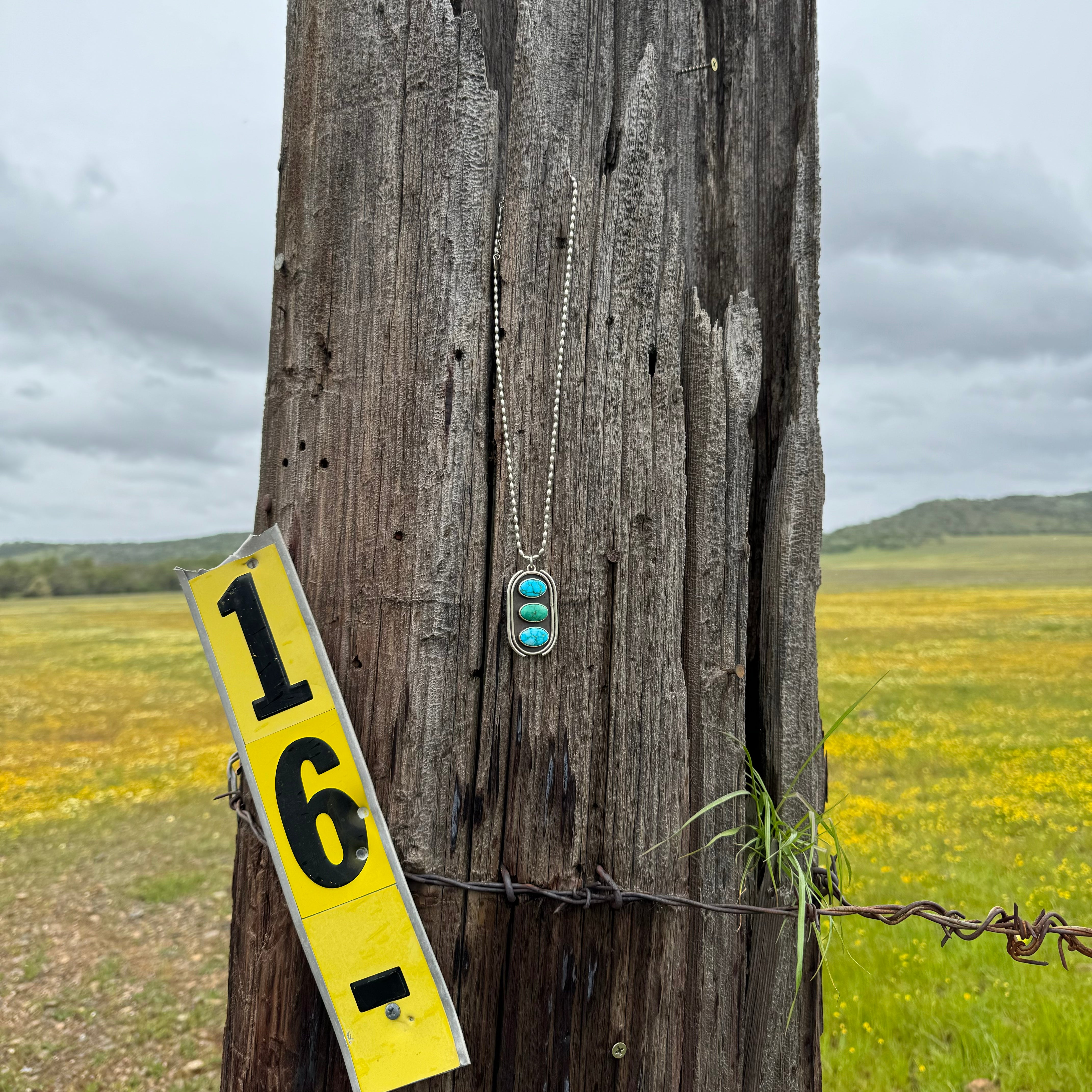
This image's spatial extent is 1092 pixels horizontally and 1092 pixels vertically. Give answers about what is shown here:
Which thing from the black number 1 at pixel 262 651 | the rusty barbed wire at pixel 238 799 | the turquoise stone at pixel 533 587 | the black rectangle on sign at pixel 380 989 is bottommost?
the black rectangle on sign at pixel 380 989

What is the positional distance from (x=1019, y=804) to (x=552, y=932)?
9.95m

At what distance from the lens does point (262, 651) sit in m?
1.74

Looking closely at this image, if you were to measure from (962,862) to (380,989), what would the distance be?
803cm

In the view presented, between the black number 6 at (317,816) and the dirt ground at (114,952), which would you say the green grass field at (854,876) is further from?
the black number 6 at (317,816)

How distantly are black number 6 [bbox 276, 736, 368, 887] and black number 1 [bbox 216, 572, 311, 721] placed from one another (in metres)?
0.09

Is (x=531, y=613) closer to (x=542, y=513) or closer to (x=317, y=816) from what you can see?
(x=542, y=513)

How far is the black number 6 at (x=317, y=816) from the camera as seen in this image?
1.63 meters

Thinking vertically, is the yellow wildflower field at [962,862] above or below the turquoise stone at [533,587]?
below

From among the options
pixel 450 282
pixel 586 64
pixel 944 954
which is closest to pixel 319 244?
pixel 450 282

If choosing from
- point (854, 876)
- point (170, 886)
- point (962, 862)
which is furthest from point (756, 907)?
point (170, 886)

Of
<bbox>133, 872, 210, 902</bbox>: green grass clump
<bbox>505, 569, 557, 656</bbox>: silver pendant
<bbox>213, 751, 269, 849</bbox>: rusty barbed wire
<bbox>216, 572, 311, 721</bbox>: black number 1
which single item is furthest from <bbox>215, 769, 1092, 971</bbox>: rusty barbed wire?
Result: <bbox>133, 872, 210, 902</bbox>: green grass clump

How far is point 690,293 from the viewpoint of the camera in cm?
178

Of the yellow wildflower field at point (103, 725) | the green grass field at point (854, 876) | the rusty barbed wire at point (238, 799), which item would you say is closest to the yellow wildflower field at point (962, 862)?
the green grass field at point (854, 876)

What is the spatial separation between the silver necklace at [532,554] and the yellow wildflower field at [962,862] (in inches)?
38.9
